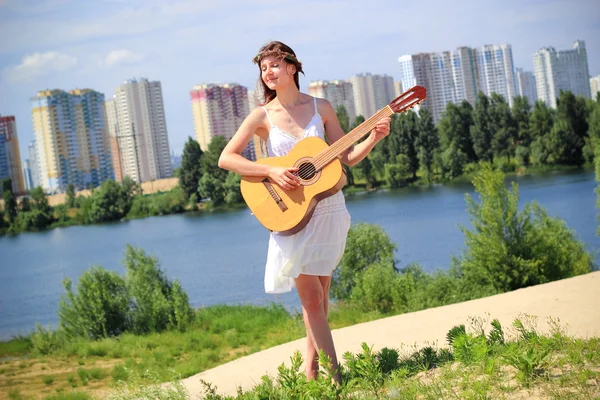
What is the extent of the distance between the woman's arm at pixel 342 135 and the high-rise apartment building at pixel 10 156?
53776 mm

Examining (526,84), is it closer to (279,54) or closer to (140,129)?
(140,129)

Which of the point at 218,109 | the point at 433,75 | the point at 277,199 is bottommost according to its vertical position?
the point at 277,199

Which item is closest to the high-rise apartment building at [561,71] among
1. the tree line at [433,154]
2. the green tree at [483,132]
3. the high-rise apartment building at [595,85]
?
the high-rise apartment building at [595,85]

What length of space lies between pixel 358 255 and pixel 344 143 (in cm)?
862

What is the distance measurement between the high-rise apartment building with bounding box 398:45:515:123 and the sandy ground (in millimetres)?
61601

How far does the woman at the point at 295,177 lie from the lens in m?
3.20

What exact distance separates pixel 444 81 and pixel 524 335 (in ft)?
231

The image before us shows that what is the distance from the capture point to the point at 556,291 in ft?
18.7

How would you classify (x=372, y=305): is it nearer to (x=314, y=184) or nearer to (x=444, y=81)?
(x=314, y=184)

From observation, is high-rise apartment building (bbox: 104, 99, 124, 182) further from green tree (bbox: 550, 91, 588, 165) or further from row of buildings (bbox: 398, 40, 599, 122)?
green tree (bbox: 550, 91, 588, 165)

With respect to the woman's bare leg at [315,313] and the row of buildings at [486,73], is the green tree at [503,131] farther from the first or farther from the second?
the woman's bare leg at [315,313]

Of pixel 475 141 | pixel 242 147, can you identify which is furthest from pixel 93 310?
pixel 475 141

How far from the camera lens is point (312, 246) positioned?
10.5ft

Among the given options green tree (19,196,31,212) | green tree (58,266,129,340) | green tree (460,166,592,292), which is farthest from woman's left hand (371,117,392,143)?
green tree (19,196,31,212)
